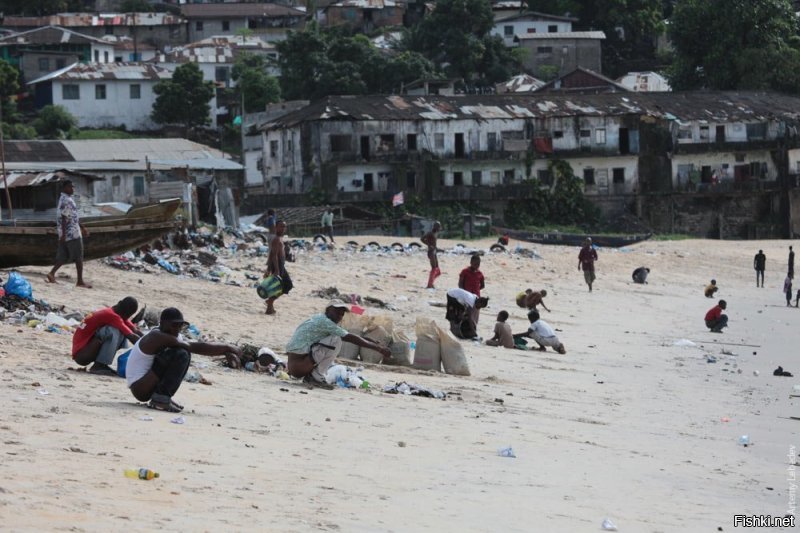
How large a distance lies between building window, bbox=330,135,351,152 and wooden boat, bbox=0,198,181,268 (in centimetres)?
3377

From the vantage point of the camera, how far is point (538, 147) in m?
60.4

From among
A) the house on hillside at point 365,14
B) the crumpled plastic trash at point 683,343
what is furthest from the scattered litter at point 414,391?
the house on hillside at point 365,14

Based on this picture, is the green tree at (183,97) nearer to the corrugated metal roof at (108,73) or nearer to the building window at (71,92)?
the corrugated metal roof at (108,73)

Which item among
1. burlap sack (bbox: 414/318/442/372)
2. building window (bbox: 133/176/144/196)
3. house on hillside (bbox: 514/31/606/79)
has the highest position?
house on hillside (bbox: 514/31/606/79)

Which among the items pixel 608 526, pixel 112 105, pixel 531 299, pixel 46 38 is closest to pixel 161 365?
pixel 608 526

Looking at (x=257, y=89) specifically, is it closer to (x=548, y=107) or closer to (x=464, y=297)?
(x=548, y=107)

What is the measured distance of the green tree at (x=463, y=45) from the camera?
80.6 m

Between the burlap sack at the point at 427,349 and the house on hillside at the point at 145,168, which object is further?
the house on hillside at the point at 145,168

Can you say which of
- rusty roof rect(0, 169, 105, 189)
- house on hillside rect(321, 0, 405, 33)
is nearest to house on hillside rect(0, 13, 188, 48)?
house on hillside rect(321, 0, 405, 33)

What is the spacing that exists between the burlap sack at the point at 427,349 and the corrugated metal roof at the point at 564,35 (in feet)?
228

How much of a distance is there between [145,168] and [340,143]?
15850mm

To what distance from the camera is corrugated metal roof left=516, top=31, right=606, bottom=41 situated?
83125mm

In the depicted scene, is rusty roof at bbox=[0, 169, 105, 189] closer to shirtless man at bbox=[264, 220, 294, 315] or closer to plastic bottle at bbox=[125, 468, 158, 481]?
shirtless man at bbox=[264, 220, 294, 315]

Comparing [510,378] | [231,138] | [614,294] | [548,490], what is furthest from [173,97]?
[548,490]
